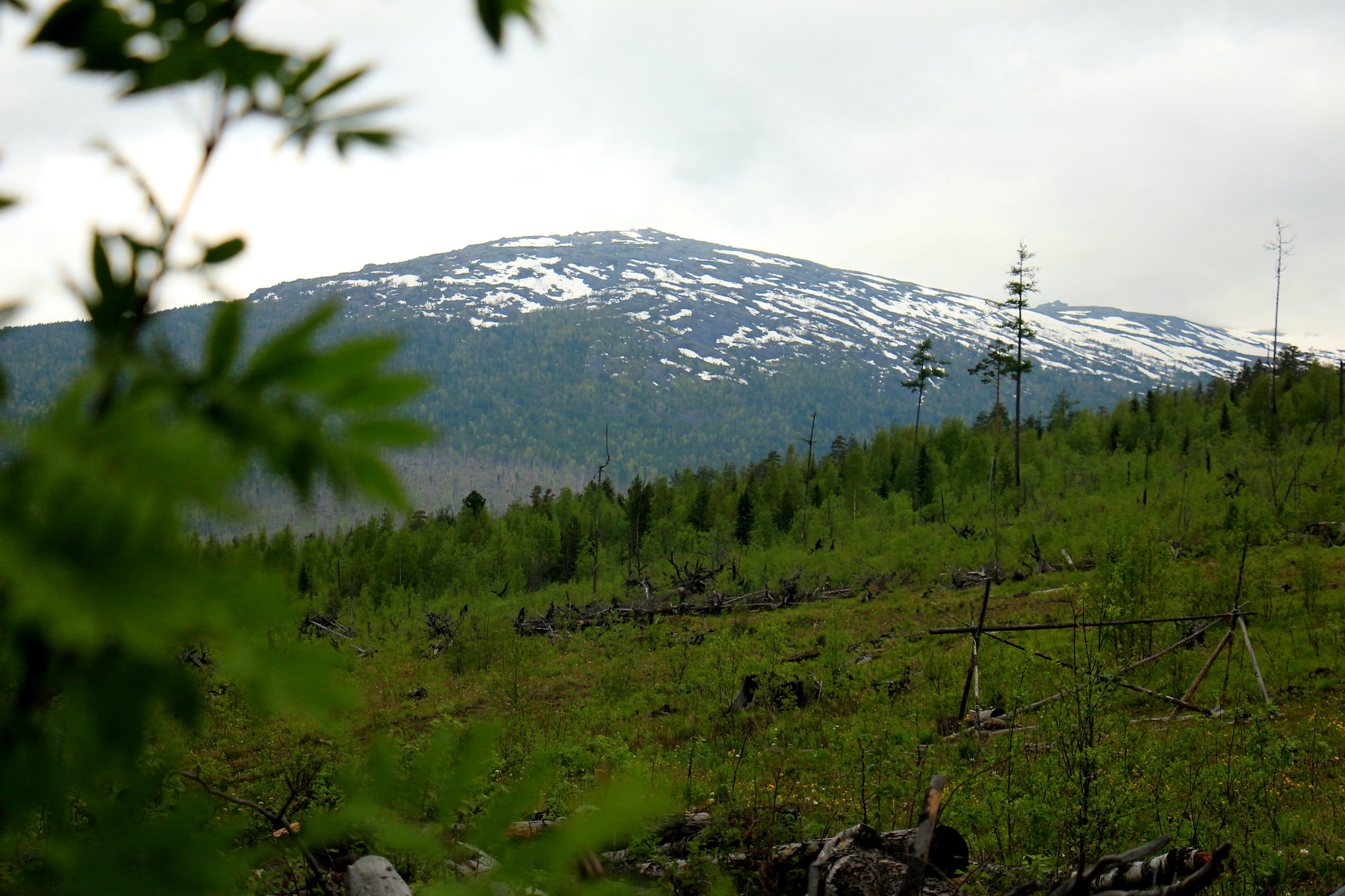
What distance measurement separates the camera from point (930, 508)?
112 ft

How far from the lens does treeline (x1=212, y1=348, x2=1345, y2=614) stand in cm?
2223

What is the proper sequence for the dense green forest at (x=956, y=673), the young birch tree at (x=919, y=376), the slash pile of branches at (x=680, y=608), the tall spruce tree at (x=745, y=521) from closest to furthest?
1. the dense green forest at (x=956, y=673)
2. the slash pile of branches at (x=680, y=608)
3. the young birch tree at (x=919, y=376)
4. the tall spruce tree at (x=745, y=521)

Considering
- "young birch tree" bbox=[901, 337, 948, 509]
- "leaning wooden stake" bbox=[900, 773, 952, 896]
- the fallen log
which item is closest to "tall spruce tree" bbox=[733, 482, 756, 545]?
"young birch tree" bbox=[901, 337, 948, 509]

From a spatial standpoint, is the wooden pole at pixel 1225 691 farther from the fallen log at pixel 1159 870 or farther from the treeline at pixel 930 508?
the fallen log at pixel 1159 870

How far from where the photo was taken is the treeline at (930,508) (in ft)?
72.9

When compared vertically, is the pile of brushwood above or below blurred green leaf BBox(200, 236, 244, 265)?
below

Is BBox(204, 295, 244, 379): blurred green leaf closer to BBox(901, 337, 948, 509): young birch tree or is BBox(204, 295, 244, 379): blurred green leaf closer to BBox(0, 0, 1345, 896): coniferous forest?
BBox(0, 0, 1345, 896): coniferous forest

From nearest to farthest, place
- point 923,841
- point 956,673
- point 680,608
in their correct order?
1. point 923,841
2. point 956,673
3. point 680,608

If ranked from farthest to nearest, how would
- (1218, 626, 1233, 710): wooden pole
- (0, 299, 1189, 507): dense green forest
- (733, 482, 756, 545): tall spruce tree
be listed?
(0, 299, 1189, 507): dense green forest → (733, 482, 756, 545): tall spruce tree → (1218, 626, 1233, 710): wooden pole

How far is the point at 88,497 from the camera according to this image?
297mm

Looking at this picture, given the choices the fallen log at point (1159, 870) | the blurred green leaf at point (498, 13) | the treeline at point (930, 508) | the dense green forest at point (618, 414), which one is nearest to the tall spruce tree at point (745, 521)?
the treeline at point (930, 508)

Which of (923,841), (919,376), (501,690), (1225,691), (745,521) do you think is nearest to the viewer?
(923,841)

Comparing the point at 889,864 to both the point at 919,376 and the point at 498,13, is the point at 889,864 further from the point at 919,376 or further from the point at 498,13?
the point at 919,376

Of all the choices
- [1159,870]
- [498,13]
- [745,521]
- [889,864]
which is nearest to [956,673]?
[889,864]
